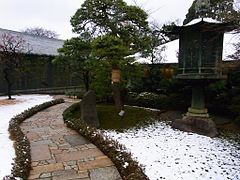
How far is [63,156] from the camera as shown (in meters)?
5.55

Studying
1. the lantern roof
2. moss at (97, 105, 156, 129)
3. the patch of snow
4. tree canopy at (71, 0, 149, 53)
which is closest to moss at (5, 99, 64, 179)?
moss at (97, 105, 156, 129)

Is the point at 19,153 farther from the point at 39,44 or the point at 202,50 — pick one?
the point at 39,44

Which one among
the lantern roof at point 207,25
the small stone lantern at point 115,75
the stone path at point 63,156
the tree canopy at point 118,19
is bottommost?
the stone path at point 63,156

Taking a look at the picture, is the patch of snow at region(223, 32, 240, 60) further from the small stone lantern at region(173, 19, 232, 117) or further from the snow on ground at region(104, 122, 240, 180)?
the snow on ground at region(104, 122, 240, 180)

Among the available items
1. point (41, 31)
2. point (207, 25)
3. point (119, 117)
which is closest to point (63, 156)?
point (119, 117)

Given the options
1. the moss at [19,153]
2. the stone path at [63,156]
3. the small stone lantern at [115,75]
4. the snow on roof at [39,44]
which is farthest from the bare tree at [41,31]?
the stone path at [63,156]

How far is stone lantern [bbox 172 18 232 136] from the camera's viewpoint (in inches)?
327

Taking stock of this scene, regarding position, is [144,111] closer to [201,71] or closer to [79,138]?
[201,71]

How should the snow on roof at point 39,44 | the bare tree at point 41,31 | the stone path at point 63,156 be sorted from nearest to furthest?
the stone path at point 63,156, the snow on roof at point 39,44, the bare tree at point 41,31

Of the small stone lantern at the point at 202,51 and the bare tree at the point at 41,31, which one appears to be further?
the bare tree at the point at 41,31

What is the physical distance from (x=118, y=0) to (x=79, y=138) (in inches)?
219

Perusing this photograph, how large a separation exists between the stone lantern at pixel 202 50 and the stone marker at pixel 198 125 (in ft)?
0.34

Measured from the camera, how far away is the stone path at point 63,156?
4.68m

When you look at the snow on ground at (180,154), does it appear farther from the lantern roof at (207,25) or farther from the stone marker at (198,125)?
the lantern roof at (207,25)
